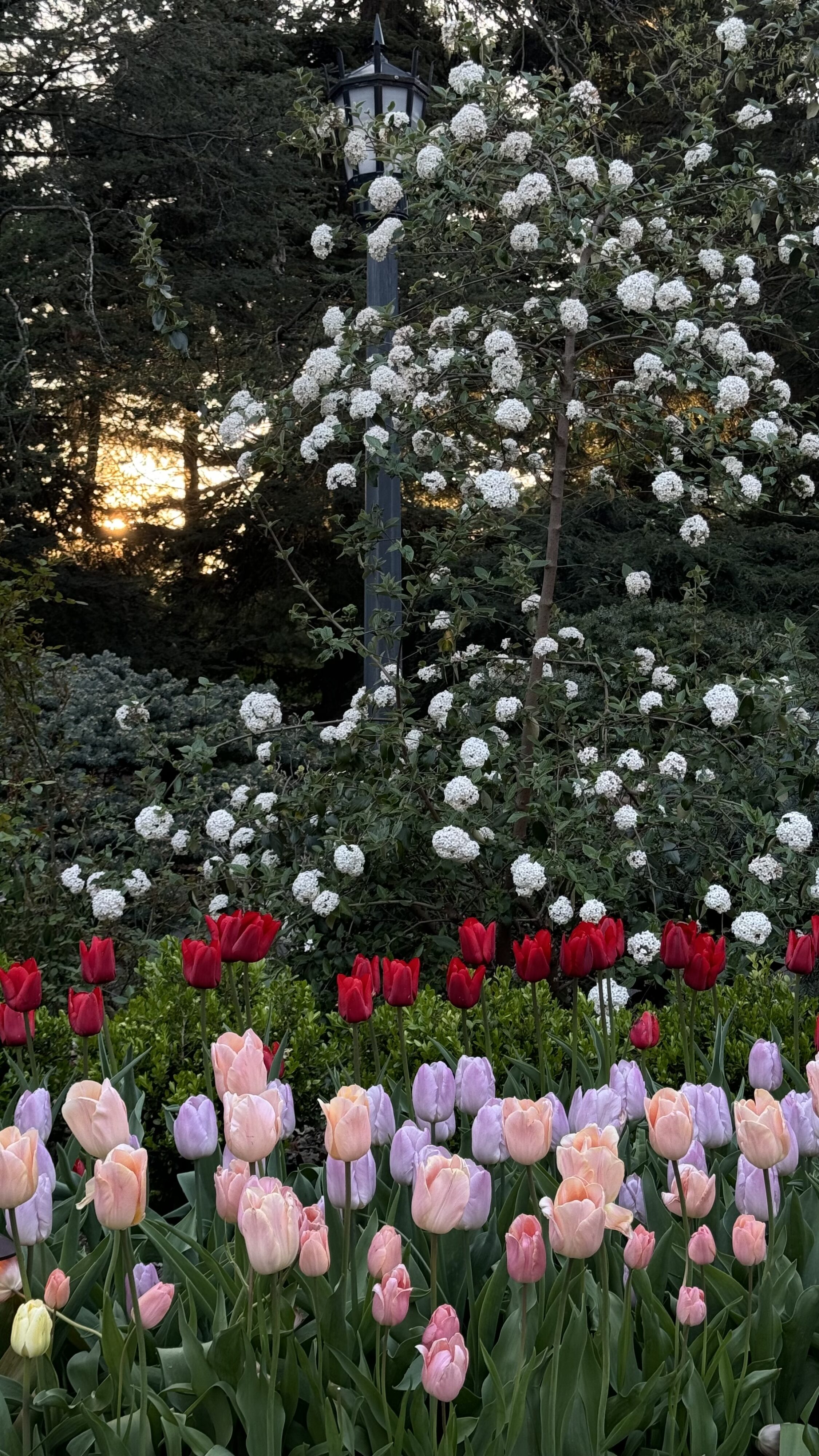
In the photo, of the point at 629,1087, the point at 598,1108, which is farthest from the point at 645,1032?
the point at 598,1108

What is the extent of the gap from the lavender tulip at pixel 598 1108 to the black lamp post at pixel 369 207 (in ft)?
7.99

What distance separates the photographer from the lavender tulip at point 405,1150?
146cm

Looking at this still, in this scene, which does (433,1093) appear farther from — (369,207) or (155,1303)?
(369,207)

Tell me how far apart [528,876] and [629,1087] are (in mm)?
1512

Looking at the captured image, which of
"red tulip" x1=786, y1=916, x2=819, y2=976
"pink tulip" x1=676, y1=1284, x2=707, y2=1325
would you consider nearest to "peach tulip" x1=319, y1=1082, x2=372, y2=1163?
"pink tulip" x1=676, y1=1284, x2=707, y2=1325

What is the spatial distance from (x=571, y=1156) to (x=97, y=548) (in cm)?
1048

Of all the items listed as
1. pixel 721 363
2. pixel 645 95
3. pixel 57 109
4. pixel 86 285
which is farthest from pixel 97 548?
pixel 721 363

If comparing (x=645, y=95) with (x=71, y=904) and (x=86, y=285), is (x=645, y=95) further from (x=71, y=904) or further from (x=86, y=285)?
(x=71, y=904)

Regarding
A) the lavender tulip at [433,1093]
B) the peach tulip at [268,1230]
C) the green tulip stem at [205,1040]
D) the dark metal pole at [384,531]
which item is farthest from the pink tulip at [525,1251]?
the dark metal pole at [384,531]

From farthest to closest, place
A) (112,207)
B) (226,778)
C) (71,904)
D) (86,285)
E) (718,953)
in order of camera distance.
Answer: (112,207), (86,285), (226,778), (71,904), (718,953)

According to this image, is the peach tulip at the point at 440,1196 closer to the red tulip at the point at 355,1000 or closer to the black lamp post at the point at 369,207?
the red tulip at the point at 355,1000

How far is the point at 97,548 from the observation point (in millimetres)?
10992

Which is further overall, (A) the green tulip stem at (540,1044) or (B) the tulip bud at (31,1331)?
(A) the green tulip stem at (540,1044)

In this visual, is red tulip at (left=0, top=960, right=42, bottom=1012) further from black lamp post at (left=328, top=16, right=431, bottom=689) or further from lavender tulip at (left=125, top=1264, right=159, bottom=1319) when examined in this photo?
black lamp post at (left=328, top=16, right=431, bottom=689)
